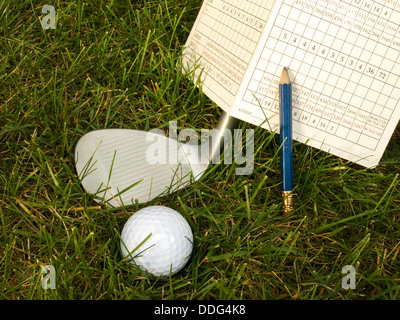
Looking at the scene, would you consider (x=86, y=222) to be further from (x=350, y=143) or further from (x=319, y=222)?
(x=350, y=143)

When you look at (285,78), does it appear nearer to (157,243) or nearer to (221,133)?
(221,133)

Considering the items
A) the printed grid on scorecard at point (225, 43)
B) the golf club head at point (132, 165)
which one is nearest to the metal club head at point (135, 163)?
the golf club head at point (132, 165)

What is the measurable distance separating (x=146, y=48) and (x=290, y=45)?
0.50 meters

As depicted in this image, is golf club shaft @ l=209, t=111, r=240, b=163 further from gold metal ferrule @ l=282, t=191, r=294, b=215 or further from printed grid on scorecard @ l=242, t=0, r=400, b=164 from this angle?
gold metal ferrule @ l=282, t=191, r=294, b=215

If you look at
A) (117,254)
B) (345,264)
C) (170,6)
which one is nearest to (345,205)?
(345,264)

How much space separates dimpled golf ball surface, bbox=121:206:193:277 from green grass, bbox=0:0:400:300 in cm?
3

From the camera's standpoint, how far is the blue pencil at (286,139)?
3.70 ft

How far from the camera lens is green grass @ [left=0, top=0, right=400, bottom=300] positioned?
38.6 inches

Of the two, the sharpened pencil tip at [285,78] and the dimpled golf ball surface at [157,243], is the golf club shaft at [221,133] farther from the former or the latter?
the dimpled golf ball surface at [157,243]

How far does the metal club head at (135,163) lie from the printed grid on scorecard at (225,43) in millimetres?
100

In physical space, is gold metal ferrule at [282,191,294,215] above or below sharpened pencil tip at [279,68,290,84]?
below

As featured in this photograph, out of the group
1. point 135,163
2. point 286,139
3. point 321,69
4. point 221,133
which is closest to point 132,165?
point 135,163

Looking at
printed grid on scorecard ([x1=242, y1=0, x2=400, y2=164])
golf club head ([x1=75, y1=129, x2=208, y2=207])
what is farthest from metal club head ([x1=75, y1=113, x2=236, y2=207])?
printed grid on scorecard ([x1=242, y1=0, x2=400, y2=164])
